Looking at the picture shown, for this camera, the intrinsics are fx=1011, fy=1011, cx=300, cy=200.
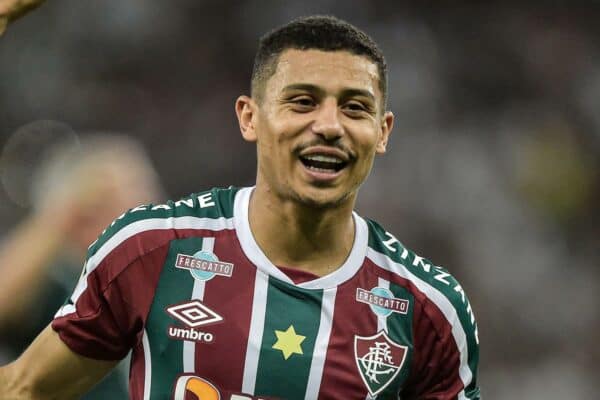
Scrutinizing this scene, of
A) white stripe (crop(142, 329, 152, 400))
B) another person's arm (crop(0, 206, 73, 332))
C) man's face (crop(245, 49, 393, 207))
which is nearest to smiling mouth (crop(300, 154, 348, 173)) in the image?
man's face (crop(245, 49, 393, 207))

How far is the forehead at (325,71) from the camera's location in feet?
9.12

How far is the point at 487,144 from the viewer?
7.24m

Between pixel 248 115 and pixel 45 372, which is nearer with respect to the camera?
pixel 45 372

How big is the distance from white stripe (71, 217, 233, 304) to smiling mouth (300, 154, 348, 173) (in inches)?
13.4

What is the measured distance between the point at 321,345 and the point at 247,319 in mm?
218

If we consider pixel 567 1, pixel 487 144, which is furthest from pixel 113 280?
pixel 567 1

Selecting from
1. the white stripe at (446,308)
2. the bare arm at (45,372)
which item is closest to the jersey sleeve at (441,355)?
the white stripe at (446,308)

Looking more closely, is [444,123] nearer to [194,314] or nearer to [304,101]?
[304,101]

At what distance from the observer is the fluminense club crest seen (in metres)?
2.81

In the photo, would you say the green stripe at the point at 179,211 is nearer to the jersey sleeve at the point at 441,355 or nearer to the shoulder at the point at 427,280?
the shoulder at the point at 427,280

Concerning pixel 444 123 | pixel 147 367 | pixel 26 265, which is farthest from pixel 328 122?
pixel 444 123

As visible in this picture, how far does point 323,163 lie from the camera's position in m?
2.73

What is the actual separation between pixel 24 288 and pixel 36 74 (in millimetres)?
4098

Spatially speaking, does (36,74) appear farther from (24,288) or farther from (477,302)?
(24,288)
